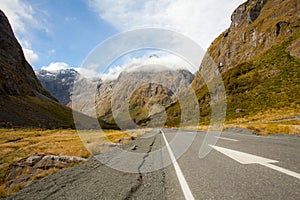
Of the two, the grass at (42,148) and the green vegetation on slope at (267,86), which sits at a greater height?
the green vegetation on slope at (267,86)

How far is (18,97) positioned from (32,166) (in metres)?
107

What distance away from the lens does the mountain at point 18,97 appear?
75.1m

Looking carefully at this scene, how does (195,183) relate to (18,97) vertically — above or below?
below

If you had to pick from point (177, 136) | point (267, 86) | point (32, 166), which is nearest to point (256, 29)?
point (267, 86)

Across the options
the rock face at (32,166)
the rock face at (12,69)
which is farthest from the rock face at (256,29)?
the rock face at (12,69)

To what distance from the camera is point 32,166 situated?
9.80m

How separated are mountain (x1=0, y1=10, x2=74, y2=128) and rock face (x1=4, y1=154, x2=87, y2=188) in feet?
208

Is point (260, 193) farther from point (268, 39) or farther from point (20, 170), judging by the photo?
point (268, 39)

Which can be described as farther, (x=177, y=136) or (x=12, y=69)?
(x=12, y=69)

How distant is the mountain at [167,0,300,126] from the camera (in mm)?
56281

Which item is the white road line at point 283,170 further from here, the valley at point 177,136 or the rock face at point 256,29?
the rock face at point 256,29

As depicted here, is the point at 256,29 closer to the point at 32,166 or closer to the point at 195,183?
the point at 32,166

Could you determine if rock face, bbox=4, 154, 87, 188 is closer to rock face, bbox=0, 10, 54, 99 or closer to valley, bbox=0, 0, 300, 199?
valley, bbox=0, 0, 300, 199

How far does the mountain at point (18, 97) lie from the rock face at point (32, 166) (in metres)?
63.4
